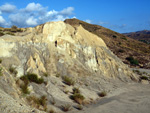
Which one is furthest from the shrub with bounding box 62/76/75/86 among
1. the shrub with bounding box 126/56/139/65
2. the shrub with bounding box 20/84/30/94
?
the shrub with bounding box 126/56/139/65

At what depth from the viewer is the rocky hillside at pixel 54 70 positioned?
9.37m

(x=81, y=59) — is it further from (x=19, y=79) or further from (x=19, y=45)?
(x=19, y=79)

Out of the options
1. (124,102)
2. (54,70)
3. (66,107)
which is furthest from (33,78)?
(124,102)

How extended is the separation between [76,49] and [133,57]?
32.5m

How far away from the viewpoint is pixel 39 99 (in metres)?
9.77

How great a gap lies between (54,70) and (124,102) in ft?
21.5

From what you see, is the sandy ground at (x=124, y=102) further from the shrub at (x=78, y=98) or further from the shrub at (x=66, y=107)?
the shrub at (x=78, y=98)

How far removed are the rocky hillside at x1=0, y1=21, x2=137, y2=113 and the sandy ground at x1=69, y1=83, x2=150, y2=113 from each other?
0.78m

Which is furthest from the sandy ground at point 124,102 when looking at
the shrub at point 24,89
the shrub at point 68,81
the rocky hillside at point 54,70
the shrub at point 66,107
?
the shrub at point 24,89

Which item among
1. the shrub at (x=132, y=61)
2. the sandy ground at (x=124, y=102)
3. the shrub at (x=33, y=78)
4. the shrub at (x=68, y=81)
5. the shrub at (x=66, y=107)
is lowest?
→ the sandy ground at (x=124, y=102)

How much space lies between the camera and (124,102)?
13.0 metres

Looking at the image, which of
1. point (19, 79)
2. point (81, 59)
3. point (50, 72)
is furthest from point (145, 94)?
point (19, 79)

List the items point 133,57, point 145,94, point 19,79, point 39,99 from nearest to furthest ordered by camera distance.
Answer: point 39,99
point 19,79
point 145,94
point 133,57

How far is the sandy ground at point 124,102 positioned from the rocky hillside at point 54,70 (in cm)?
78
